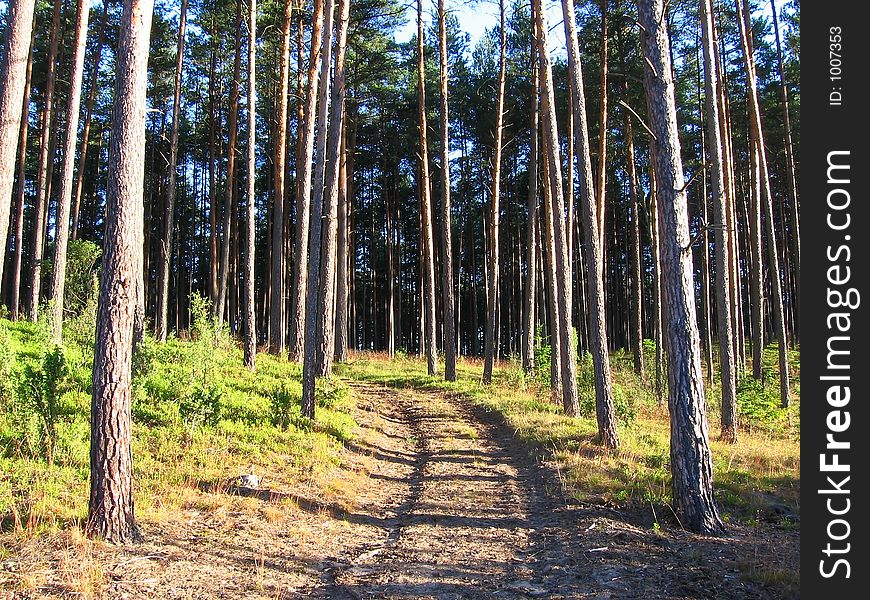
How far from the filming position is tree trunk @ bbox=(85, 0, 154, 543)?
5105mm

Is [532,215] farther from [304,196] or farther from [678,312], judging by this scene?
[678,312]

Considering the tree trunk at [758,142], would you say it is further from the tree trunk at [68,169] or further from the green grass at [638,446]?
the tree trunk at [68,169]

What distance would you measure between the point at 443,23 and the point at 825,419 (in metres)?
17.6

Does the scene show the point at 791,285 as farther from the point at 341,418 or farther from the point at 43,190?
the point at 43,190

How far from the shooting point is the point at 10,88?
276 inches

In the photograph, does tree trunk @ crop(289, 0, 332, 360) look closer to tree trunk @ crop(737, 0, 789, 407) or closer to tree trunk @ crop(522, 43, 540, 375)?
tree trunk @ crop(522, 43, 540, 375)

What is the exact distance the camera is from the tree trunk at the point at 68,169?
1280 cm

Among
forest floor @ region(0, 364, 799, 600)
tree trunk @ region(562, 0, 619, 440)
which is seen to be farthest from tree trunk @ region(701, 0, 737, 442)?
forest floor @ region(0, 364, 799, 600)

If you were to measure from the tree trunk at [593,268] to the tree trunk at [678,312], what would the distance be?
3.18 m

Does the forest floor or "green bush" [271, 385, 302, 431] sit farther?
"green bush" [271, 385, 302, 431]

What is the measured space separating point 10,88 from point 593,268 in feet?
29.9

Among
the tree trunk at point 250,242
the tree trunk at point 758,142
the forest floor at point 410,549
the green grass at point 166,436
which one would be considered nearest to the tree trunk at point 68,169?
the green grass at point 166,436

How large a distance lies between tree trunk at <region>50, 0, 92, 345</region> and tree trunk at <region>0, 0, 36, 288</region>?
6387 millimetres

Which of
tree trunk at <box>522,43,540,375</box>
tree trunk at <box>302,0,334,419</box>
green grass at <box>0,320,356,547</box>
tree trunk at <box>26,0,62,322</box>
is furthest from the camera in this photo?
tree trunk at <box>522,43,540,375</box>
